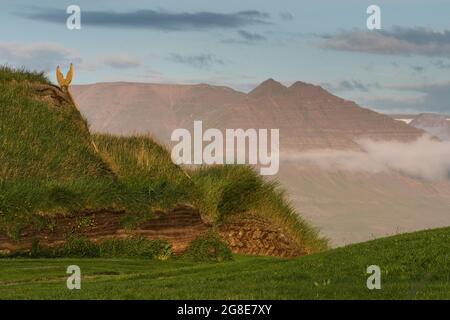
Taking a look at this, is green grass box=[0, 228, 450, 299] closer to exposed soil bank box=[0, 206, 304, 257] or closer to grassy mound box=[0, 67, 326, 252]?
exposed soil bank box=[0, 206, 304, 257]

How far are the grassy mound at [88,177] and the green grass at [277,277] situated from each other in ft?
14.4

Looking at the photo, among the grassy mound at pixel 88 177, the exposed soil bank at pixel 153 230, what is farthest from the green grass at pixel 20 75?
the exposed soil bank at pixel 153 230

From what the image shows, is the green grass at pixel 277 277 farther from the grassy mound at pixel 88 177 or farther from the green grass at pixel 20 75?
the green grass at pixel 20 75

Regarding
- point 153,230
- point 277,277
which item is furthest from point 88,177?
point 277,277

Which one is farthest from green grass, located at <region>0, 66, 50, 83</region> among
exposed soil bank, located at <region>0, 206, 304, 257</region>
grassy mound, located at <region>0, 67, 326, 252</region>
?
exposed soil bank, located at <region>0, 206, 304, 257</region>

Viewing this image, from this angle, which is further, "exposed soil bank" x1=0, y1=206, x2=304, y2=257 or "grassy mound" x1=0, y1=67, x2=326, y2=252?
"grassy mound" x1=0, y1=67, x2=326, y2=252

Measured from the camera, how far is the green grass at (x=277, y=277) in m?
20.5

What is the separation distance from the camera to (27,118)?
41438mm

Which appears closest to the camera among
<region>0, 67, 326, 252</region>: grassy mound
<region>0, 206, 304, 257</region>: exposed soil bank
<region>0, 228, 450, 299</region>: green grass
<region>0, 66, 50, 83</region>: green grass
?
<region>0, 228, 450, 299</region>: green grass

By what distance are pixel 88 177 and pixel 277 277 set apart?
669 inches

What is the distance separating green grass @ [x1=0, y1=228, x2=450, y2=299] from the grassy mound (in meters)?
4.40

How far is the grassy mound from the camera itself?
35.3m
